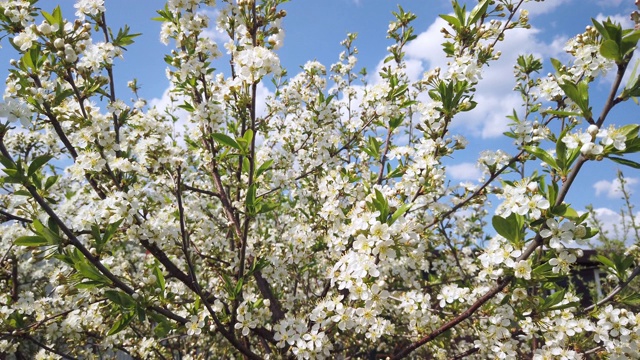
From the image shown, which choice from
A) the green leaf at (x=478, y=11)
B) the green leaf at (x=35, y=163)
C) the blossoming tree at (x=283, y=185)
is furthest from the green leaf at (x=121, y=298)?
the green leaf at (x=478, y=11)

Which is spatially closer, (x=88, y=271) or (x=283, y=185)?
(x=88, y=271)

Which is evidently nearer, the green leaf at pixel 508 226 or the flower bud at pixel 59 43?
the green leaf at pixel 508 226

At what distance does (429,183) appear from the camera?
109 inches

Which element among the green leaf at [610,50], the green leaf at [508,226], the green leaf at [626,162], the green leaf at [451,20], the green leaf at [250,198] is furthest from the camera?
the green leaf at [451,20]

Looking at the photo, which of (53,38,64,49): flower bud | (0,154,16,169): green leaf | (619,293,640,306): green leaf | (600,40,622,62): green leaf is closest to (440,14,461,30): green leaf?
(600,40,622,62): green leaf

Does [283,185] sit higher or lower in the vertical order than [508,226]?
higher

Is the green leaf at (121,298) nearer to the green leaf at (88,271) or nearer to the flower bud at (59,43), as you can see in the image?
the green leaf at (88,271)

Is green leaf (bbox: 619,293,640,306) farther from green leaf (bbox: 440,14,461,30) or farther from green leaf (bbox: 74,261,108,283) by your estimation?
green leaf (bbox: 74,261,108,283)

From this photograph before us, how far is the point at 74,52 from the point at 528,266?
2771mm

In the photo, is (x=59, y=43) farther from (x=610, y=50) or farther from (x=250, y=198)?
(x=610, y=50)

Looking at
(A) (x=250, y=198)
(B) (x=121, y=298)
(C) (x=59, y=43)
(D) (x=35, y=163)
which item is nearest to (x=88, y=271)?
(B) (x=121, y=298)

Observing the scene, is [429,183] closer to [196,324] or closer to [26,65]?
[196,324]

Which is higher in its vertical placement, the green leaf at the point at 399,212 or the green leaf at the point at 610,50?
the green leaf at the point at 610,50

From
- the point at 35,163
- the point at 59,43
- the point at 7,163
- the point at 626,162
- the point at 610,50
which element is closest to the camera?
the point at 610,50
